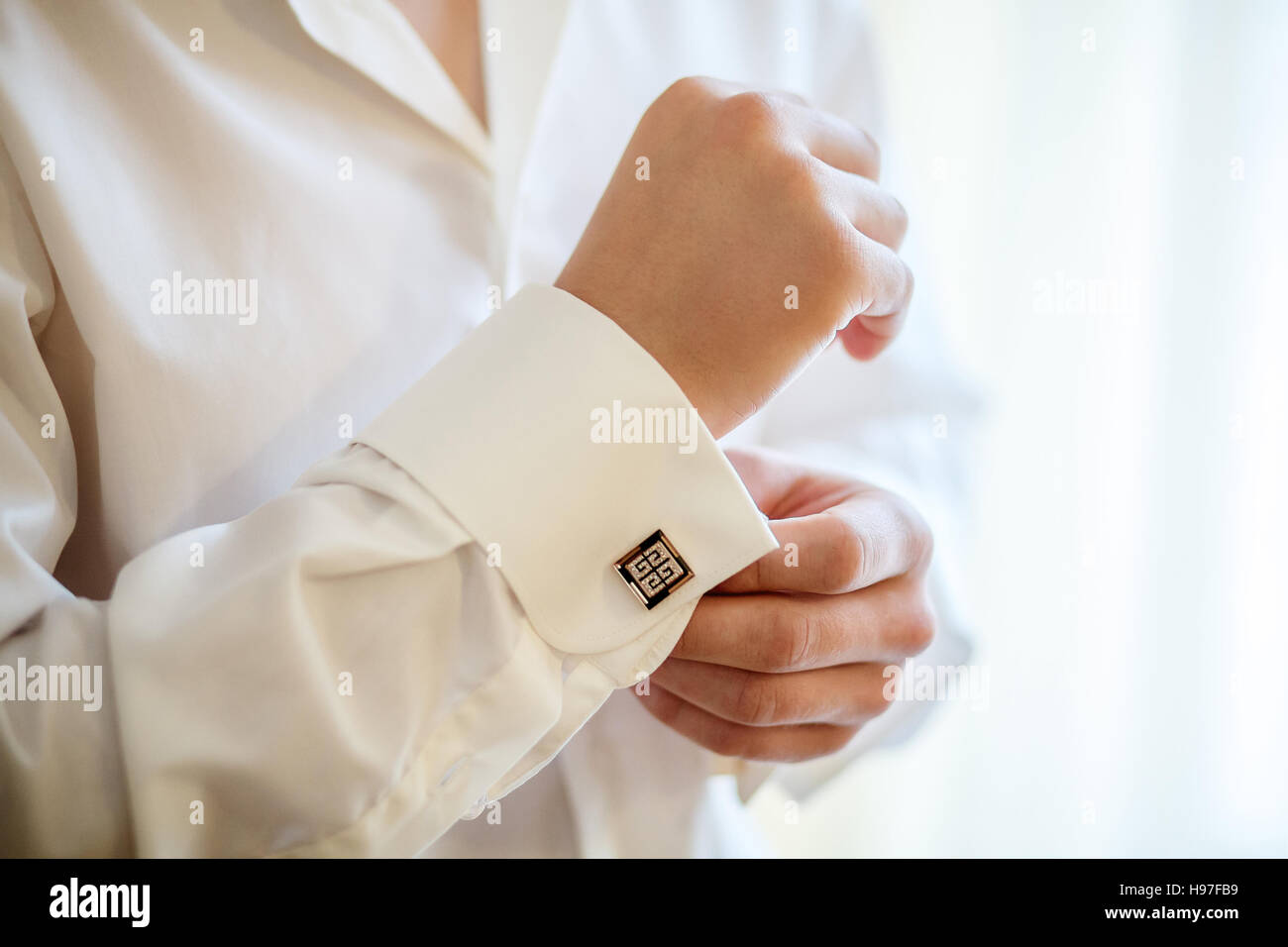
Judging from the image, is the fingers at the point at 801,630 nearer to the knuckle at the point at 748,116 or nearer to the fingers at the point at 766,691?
the fingers at the point at 766,691

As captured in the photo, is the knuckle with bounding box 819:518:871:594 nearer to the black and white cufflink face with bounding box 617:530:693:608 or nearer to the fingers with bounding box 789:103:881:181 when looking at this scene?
the black and white cufflink face with bounding box 617:530:693:608

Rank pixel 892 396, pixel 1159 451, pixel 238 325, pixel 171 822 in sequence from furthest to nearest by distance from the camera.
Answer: pixel 1159 451 < pixel 892 396 < pixel 238 325 < pixel 171 822

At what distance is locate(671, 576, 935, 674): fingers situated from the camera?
0.44 m

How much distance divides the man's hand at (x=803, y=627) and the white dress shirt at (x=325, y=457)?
0.06 meters

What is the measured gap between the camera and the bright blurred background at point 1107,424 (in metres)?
1.11

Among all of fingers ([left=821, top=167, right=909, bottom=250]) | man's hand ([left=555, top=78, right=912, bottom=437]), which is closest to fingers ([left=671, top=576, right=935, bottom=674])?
man's hand ([left=555, top=78, right=912, bottom=437])

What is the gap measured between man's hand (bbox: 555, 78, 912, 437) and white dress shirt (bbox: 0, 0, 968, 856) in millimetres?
28

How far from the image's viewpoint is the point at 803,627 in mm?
451

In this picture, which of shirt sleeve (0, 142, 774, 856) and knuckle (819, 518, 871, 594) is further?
knuckle (819, 518, 871, 594)

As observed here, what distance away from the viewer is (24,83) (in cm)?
42

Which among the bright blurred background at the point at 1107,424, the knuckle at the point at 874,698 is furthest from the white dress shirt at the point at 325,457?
the bright blurred background at the point at 1107,424
